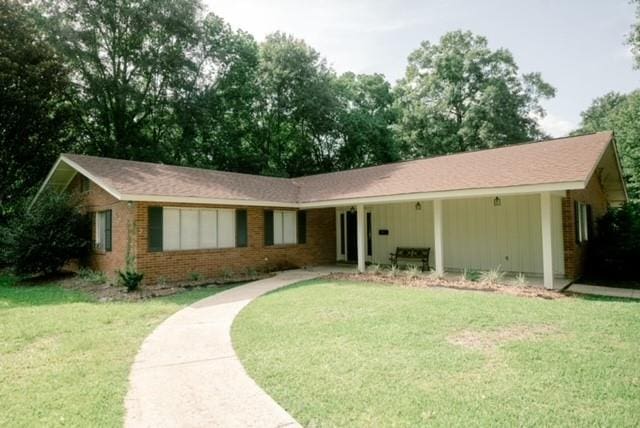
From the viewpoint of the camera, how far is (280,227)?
1394 centimetres

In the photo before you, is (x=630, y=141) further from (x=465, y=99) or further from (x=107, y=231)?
(x=107, y=231)

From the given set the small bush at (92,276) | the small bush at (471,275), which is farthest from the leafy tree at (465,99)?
the small bush at (92,276)

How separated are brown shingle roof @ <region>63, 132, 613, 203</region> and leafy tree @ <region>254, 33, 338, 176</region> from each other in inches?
449

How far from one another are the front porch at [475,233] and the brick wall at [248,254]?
1814mm

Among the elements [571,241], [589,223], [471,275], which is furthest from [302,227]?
[589,223]

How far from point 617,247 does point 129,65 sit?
83.2 ft

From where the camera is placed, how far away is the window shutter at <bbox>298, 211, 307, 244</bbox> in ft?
47.4

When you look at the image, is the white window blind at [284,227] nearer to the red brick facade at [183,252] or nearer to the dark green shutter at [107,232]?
the red brick facade at [183,252]

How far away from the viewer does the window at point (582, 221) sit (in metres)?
10.9

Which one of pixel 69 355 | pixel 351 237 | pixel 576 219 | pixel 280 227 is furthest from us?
pixel 351 237

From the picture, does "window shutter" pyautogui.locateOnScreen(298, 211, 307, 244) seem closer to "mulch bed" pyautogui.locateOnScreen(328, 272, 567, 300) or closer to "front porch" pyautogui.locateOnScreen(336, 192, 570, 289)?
"front porch" pyautogui.locateOnScreen(336, 192, 570, 289)

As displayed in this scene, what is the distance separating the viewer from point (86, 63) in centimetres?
2139

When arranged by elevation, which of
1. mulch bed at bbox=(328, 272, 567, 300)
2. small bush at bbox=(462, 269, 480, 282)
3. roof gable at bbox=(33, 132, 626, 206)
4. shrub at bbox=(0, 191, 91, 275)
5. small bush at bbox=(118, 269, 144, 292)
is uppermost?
roof gable at bbox=(33, 132, 626, 206)

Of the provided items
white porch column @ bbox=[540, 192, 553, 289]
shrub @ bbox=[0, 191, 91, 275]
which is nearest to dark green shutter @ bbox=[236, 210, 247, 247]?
shrub @ bbox=[0, 191, 91, 275]
